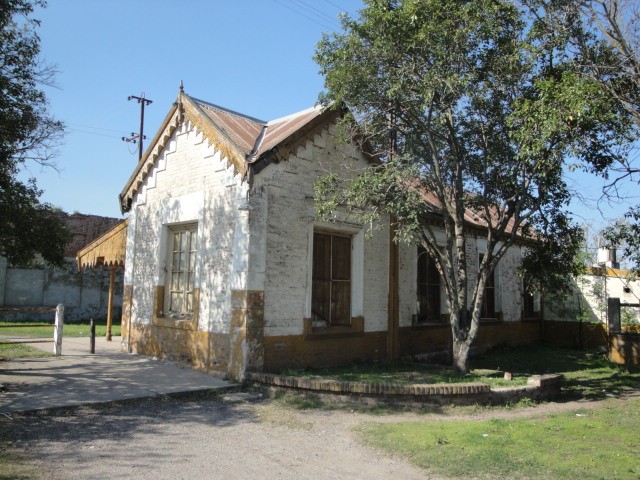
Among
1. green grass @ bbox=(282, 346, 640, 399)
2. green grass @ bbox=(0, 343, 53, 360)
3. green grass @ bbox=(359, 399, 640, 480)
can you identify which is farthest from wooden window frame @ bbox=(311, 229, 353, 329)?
green grass @ bbox=(0, 343, 53, 360)

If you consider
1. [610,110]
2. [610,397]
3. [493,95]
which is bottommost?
[610,397]

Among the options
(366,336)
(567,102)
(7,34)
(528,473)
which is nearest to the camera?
(528,473)

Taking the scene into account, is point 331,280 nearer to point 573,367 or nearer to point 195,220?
point 195,220

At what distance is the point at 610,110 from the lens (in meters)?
7.98

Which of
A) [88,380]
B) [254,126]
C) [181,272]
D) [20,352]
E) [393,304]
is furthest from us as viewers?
[254,126]

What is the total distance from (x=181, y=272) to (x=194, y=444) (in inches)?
222

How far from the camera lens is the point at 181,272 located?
36.4 feet

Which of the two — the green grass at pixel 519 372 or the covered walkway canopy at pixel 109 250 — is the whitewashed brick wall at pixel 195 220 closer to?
the covered walkway canopy at pixel 109 250

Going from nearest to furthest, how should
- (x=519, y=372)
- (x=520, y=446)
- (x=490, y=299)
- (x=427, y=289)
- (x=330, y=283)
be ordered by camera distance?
(x=520, y=446), (x=330, y=283), (x=519, y=372), (x=427, y=289), (x=490, y=299)

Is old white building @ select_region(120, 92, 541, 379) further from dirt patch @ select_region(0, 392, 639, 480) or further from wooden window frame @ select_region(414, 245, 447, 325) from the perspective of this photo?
dirt patch @ select_region(0, 392, 639, 480)

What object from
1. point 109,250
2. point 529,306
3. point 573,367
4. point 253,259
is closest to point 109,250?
point 109,250

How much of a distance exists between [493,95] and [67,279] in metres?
22.5

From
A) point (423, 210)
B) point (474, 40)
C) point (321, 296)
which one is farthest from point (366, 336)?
point (474, 40)

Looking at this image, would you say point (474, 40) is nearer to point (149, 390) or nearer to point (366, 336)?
point (366, 336)
